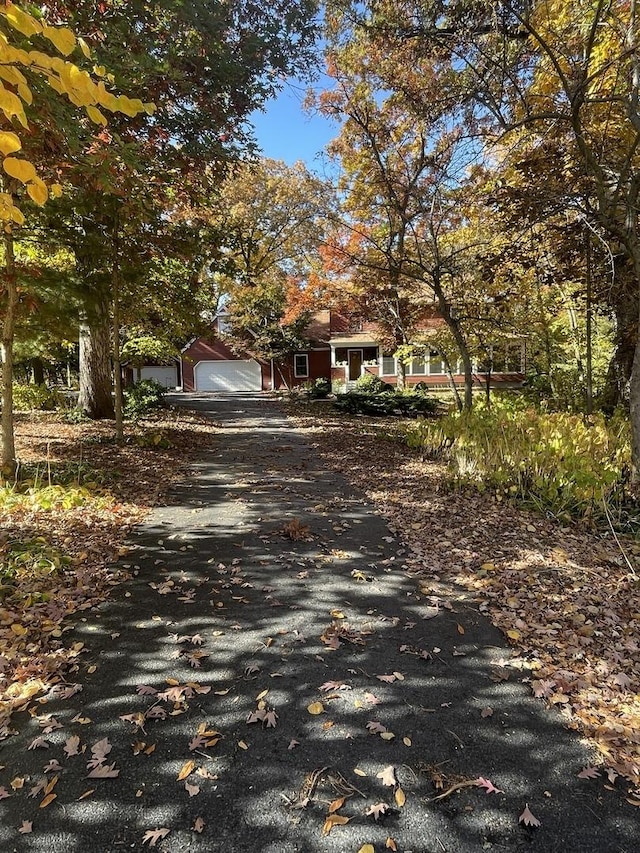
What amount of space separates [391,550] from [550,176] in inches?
254

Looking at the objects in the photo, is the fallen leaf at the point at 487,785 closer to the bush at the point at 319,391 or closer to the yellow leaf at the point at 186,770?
the yellow leaf at the point at 186,770

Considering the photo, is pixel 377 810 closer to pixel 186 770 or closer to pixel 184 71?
pixel 186 770

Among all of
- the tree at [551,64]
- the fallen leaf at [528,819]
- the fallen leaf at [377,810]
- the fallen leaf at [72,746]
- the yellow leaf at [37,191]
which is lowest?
the fallen leaf at [528,819]

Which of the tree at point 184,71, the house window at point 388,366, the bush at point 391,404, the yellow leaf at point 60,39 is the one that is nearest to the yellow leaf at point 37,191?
the yellow leaf at point 60,39

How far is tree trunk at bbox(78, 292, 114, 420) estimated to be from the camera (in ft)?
38.9

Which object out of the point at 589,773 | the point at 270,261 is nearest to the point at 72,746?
the point at 589,773

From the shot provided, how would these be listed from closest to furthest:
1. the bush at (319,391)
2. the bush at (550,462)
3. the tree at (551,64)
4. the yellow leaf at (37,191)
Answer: the yellow leaf at (37,191) → the tree at (551,64) → the bush at (550,462) → the bush at (319,391)

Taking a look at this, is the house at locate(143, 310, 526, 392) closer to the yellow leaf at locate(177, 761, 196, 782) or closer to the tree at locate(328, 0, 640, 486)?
the tree at locate(328, 0, 640, 486)

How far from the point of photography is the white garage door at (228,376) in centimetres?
3128

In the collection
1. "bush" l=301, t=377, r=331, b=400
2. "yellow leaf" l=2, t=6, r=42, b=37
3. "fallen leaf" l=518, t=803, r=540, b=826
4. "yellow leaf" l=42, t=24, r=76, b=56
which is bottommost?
"fallen leaf" l=518, t=803, r=540, b=826

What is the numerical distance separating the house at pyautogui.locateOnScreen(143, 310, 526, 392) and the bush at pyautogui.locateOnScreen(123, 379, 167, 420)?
11.2 m

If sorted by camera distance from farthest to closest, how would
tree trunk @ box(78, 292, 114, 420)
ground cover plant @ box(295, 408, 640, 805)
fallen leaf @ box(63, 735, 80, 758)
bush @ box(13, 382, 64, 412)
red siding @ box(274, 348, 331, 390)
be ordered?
red siding @ box(274, 348, 331, 390), bush @ box(13, 382, 64, 412), tree trunk @ box(78, 292, 114, 420), ground cover plant @ box(295, 408, 640, 805), fallen leaf @ box(63, 735, 80, 758)

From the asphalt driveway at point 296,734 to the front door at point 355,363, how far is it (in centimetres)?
2530

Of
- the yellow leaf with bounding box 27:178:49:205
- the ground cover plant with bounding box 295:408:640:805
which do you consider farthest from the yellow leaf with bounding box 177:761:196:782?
the yellow leaf with bounding box 27:178:49:205
